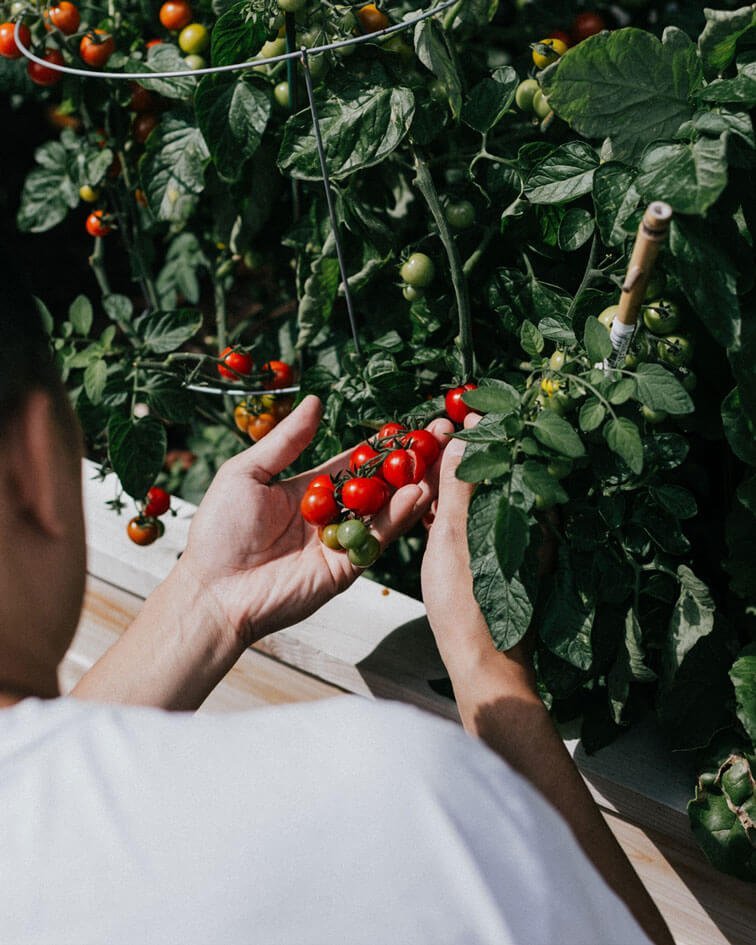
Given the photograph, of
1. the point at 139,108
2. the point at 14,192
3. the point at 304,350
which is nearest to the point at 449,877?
the point at 304,350

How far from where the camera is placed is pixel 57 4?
127 centimetres

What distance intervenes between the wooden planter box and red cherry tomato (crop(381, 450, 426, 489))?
0.33 meters

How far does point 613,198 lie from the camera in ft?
2.56

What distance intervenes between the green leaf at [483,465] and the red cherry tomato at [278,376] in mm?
531

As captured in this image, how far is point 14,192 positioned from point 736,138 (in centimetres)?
189

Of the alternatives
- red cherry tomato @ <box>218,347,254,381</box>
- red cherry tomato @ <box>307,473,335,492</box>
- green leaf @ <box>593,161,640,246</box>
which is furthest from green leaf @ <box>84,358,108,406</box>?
green leaf @ <box>593,161,640,246</box>

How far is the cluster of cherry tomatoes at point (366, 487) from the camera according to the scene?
3.05 feet

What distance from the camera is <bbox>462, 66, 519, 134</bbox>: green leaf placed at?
0.91 m

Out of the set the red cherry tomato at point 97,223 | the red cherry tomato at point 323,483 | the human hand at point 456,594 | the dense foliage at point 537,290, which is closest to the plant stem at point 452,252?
the dense foliage at point 537,290

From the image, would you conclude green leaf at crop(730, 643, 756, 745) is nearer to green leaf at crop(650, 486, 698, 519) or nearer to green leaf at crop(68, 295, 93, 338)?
green leaf at crop(650, 486, 698, 519)

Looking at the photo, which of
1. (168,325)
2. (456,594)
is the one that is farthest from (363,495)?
(168,325)

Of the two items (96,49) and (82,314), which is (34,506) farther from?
(96,49)

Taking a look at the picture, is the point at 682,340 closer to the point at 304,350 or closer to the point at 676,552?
the point at 676,552

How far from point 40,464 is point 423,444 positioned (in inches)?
17.1
